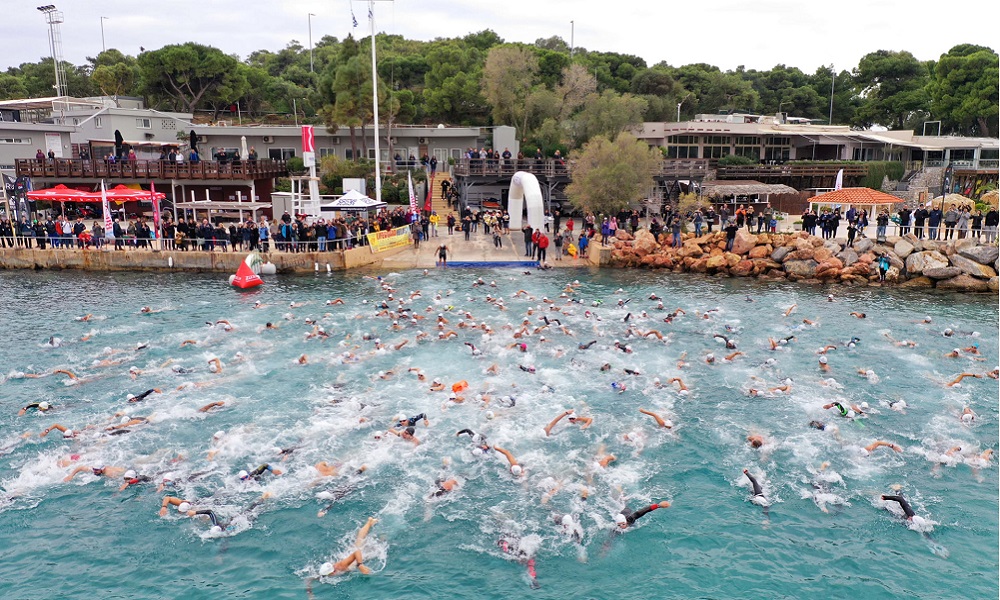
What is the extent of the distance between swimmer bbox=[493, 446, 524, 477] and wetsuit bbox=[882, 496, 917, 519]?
700 cm

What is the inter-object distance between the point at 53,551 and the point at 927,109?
87.0m

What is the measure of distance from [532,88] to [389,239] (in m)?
26.9

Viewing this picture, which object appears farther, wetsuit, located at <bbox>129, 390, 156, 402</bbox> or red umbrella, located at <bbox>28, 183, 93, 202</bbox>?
red umbrella, located at <bbox>28, 183, 93, 202</bbox>

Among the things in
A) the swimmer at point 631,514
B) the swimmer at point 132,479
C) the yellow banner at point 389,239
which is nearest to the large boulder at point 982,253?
the swimmer at point 631,514

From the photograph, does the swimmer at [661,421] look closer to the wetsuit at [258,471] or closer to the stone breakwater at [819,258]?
the wetsuit at [258,471]

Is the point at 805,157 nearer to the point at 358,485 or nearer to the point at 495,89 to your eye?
the point at 495,89

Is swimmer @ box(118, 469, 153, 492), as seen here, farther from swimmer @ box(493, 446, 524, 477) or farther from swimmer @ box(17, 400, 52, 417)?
swimmer @ box(493, 446, 524, 477)

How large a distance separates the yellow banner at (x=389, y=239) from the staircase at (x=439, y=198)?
8730mm

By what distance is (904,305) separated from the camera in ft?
92.0

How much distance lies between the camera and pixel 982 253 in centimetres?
3191

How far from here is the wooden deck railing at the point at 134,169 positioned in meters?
45.2

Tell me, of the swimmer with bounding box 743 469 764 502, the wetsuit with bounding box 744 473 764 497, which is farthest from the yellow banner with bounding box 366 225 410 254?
the wetsuit with bounding box 744 473 764 497

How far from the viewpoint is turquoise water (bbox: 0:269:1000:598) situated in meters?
11.9

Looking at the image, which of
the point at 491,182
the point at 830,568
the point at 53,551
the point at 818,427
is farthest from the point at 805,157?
the point at 53,551
